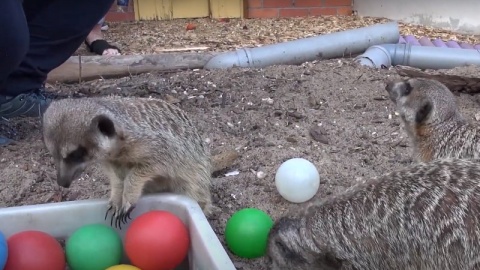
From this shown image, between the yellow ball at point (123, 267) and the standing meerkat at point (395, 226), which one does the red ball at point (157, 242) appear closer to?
the yellow ball at point (123, 267)

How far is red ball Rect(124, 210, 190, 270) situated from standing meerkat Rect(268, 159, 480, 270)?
1.07ft

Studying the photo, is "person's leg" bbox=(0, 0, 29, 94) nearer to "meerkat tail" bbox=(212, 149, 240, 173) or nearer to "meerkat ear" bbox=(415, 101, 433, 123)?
"meerkat tail" bbox=(212, 149, 240, 173)

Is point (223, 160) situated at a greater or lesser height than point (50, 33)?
lesser

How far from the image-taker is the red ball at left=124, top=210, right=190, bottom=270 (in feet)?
7.82

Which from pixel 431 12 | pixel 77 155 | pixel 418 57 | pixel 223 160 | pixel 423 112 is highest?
pixel 77 155

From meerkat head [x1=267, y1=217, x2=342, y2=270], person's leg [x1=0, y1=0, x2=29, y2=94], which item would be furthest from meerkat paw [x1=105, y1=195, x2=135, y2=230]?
person's leg [x1=0, y1=0, x2=29, y2=94]

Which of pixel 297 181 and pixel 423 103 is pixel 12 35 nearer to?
pixel 297 181

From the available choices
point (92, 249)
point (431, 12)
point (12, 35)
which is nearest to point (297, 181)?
point (92, 249)

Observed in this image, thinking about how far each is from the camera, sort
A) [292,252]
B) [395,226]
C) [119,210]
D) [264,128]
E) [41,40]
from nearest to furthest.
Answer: [395,226] → [292,252] → [119,210] → [264,128] → [41,40]

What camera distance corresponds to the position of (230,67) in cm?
466

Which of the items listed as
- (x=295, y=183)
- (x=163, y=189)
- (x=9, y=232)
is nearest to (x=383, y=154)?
(x=295, y=183)

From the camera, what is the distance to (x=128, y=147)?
8.40 feet

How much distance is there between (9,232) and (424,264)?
1.41 m

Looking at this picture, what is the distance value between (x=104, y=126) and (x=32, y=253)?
1.58 ft
